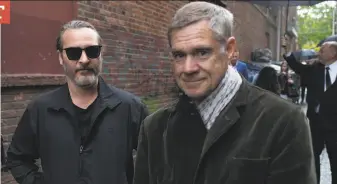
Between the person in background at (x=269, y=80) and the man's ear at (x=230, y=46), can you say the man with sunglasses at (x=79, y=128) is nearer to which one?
the man's ear at (x=230, y=46)

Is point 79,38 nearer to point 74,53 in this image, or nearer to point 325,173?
point 74,53

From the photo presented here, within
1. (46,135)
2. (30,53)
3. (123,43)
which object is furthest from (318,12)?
(46,135)

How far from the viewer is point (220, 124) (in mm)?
1515

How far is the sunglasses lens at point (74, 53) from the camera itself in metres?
2.56

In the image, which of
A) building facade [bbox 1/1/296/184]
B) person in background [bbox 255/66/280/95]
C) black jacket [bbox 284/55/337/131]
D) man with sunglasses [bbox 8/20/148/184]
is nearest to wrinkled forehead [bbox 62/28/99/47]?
man with sunglasses [bbox 8/20/148/184]

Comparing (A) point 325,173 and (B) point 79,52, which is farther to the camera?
(A) point 325,173

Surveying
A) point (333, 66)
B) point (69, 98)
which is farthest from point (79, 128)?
point (333, 66)

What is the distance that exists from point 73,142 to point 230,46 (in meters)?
1.24

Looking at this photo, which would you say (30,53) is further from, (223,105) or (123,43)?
(223,105)

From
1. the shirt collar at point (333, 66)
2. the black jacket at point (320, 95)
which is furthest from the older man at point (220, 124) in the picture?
the shirt collar at point (333, 66)

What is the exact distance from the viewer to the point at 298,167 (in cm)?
143

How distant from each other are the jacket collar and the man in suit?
313 cm

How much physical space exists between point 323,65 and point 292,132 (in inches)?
157

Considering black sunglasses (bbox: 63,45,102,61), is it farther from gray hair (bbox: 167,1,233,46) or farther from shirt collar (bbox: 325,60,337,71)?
shirt collar (bbox: 325,60,337,71)
